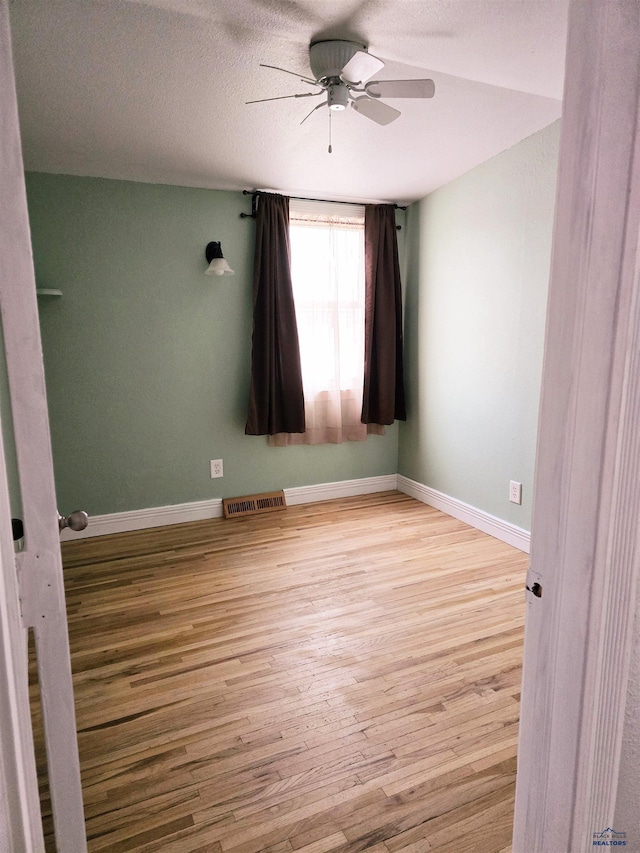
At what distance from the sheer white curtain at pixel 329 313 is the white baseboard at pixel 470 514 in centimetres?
69

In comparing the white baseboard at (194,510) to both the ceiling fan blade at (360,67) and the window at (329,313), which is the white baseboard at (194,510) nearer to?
the window at (329,313)

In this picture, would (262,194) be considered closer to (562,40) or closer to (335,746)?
(562,40)

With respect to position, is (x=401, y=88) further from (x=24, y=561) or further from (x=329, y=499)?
(x=329, y=499)

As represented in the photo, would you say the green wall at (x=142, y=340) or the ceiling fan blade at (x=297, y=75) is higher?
the ceiling fan blade at (x=297, y=75)

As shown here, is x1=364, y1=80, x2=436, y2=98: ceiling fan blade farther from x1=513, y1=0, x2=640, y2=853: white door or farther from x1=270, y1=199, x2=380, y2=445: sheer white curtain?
x1=270, y1=199, x2=380, y2=445: sheer white curtain

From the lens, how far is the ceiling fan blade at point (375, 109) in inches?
79.5

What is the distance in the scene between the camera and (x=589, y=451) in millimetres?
817

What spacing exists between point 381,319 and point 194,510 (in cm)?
202

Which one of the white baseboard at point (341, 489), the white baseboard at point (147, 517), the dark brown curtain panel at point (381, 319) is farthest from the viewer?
the white baseboard at point (341, 489)

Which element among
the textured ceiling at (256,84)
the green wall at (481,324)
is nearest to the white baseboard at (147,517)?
the green wall at (481,324)

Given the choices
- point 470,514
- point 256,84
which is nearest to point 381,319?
point 470,514

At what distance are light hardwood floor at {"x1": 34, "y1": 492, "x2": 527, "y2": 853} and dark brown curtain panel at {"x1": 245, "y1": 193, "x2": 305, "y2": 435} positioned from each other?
97cm

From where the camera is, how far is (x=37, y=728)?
168cm

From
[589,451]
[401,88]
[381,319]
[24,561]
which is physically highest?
[401,88]
